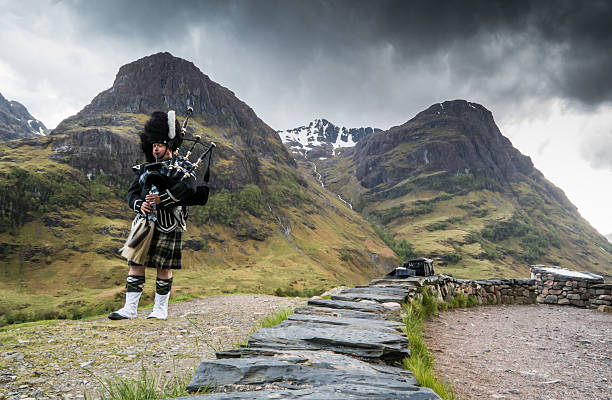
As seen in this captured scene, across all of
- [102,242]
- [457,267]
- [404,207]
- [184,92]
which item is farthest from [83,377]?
[404,207]

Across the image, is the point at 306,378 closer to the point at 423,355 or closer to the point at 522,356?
the point at 423,355

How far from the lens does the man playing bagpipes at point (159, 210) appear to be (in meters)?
4.51

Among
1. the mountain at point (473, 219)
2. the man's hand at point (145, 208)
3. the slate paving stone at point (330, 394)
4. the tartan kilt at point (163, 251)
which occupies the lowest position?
the slate paving stone at point (330, 394)

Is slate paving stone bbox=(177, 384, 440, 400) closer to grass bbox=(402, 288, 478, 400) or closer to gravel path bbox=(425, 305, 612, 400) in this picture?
grass bbox=(402, 288, 478, 400)

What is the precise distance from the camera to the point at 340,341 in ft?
7.53

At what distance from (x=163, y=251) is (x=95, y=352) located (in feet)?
5.81

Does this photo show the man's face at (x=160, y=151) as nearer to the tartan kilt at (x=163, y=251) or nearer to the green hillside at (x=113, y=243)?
the tartan kilt at (x=163, y=251)

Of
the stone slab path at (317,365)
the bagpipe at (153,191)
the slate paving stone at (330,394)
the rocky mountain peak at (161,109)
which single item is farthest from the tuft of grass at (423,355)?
the rocky mountain peak at (161,109)

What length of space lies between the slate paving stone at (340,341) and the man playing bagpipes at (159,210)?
2.87 m

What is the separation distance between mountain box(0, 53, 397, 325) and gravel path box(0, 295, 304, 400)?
6.55 meters

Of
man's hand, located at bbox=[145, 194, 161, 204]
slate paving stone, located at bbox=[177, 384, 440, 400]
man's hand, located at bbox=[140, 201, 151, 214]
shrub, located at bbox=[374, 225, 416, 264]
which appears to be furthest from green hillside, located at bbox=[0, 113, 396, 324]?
slate paving stone, located at bbox=[177, 384, 440, 400]

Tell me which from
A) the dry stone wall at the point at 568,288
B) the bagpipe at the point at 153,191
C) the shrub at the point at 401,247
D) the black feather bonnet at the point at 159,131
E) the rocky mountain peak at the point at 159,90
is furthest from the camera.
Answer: the rocky mountain peak at the point at 159,90

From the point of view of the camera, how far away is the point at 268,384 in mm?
1583

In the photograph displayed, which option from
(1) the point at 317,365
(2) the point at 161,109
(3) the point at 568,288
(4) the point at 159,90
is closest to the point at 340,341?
(1) the point at 317,365
